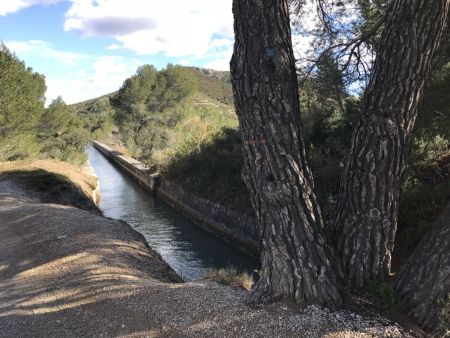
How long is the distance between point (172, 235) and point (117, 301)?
957 centimetres

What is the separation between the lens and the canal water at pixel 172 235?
11.9m

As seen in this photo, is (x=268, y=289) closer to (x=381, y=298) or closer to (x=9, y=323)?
(x=381, y=298)

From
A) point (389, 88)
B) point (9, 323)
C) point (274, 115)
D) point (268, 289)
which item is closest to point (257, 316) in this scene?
point (268, 289)

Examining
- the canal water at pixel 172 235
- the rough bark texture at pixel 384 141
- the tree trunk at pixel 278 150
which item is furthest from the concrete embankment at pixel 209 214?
the tree trunk at pixel 278 150

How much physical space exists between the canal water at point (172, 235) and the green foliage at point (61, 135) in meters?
5.65

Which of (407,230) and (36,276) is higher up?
(407,230)

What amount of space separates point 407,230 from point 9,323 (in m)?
6.76

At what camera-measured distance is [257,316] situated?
423 centimetres

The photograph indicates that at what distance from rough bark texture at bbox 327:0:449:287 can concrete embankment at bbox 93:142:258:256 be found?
784 cm

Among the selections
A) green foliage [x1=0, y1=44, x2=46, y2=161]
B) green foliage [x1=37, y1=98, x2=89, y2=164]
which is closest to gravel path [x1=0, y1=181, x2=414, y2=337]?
green foliage [x1=0, y1=44, x2=46, y2=161]

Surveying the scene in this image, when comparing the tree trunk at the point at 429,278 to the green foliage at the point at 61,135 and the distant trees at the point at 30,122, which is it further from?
the green foliage at the point at 61,135

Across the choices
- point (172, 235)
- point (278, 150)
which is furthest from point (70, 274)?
point (172, 235)

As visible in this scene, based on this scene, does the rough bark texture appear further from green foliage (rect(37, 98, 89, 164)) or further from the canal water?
green foliage (rect(37, 98, 89, 164))

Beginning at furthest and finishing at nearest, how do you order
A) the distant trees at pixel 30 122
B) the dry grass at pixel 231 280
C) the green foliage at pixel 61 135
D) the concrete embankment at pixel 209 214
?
the green foliage at pixel 61 135 → the distant trees at pixel 30 122 → the concrete embankment at pixel 209 214 → the dry grass at pixel 231 280
